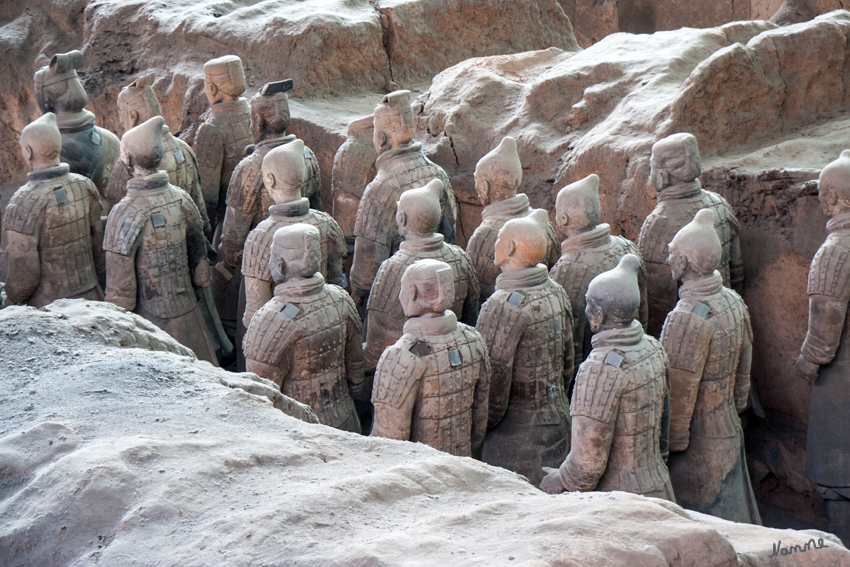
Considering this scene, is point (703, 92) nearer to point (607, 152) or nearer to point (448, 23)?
point (607, 152)

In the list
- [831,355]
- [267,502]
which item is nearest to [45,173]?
[267,502]

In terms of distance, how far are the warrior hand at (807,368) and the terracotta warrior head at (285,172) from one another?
8.75ft

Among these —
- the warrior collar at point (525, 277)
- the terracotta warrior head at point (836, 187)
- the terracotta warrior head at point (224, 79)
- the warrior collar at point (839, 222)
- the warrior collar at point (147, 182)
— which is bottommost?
the warrior collar at point (525, 277)

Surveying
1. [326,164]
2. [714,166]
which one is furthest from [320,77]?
[714,166]

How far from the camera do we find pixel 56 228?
5574 mm

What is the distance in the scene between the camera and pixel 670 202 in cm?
486

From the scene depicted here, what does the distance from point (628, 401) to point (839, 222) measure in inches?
58.3

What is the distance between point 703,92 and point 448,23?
3445 mm

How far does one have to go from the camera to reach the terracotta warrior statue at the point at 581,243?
4.59 meters

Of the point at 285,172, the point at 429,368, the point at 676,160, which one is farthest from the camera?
the point at 285,172

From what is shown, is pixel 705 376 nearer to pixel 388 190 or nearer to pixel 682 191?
pixel 682 191

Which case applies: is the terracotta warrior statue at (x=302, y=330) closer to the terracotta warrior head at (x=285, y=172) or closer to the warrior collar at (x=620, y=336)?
the terracotta warrior head at (x=285, y=172)

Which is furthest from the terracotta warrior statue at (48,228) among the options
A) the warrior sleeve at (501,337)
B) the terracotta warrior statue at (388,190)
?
the warrior sleeve at (501,337)

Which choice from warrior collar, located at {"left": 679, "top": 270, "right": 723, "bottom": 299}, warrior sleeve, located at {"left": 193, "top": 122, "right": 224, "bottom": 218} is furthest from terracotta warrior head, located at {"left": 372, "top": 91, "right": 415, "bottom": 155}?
warrior collar, located at {"left": 679, "top": 270, "right": 723, "bottom": 299}
